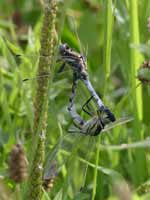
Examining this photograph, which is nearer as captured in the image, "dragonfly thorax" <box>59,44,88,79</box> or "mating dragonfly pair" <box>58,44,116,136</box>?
"mating dragonfly pair" <box>58,44,116,136</box>

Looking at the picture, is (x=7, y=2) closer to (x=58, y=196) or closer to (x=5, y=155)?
(x=5, y=155)

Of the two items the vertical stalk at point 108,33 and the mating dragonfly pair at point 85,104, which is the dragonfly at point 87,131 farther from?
the vertical stalk at point 108,33

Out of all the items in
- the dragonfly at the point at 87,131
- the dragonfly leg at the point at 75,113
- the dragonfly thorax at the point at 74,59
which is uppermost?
the dragonfly thorax at the point at 74,59

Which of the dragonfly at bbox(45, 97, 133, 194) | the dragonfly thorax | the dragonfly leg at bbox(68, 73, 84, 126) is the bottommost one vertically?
the dragonfly at bbox(45, 97, 133, 194)

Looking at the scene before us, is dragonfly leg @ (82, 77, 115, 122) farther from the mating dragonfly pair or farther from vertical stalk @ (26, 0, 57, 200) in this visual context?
vertical stalk @ (26, 0, 57, 200)

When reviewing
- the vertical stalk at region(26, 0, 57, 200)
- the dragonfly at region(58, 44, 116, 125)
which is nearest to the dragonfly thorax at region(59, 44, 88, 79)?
the dragonfly at region(58, 44, 116, 125)

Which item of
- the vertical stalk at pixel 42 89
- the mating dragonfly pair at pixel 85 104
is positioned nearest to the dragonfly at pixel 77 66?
the mating dragonfly pair at pixel 85 104

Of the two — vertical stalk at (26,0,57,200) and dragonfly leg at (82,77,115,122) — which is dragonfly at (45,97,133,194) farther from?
vertical stalk at (26,0,57,200)

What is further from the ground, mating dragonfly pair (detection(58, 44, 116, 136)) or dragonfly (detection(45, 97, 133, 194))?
mating dragonfly pair (detection(58, 44, 116, 136))
